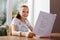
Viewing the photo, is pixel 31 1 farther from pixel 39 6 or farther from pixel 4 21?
pixel 4 21

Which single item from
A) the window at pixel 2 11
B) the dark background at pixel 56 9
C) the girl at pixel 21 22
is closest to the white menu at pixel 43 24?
the girl at pixel 21 22

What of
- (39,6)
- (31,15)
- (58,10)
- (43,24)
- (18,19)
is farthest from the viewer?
(31,15)

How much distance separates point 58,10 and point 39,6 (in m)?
0.53

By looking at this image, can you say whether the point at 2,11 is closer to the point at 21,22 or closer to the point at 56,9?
the point at 21,22

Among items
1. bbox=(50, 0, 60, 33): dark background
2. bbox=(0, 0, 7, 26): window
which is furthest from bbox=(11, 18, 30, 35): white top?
bbox=(0, 0, 7, 26): window

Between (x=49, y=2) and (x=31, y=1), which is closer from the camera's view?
(x=49, y=2)

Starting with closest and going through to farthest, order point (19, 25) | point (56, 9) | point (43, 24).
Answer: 1. point (43, 24)
2. point (19, 25)
3. point (56, 9)

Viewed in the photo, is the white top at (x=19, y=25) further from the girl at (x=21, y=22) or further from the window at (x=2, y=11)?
the window at (x=2, y=11)

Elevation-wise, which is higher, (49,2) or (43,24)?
(49,2)

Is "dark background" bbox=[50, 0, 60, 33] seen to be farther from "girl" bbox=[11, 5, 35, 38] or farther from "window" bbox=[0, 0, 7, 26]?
"window" bbox=[0, 0, 7, 26]

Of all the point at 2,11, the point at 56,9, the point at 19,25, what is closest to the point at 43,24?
the point at 19,25

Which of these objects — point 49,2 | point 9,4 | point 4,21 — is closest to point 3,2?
point 9,4

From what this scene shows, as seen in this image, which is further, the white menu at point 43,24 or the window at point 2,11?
the window at point 2,11

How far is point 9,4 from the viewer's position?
298 centimetres
